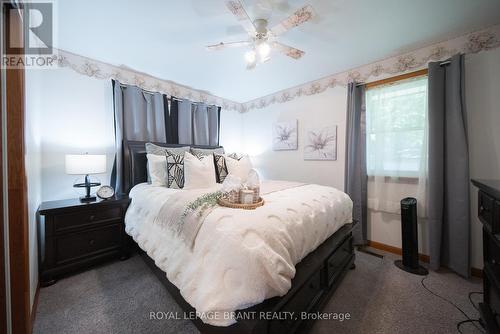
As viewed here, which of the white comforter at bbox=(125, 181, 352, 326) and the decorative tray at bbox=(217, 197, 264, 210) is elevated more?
the decorative tray at bbox=(217, 197, 264, 210)

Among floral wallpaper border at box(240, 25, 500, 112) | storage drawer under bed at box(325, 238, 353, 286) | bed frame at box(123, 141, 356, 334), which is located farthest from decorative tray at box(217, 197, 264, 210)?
floral wallpaper border at box(240, 25, 500, 112)

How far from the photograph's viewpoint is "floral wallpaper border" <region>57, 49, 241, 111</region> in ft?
7.31

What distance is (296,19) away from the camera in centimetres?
146

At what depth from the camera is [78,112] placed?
2.28 meters

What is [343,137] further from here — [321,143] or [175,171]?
[175,171]

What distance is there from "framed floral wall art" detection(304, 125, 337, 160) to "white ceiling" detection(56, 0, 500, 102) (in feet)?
2.90

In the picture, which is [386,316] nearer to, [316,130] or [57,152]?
[316,130]

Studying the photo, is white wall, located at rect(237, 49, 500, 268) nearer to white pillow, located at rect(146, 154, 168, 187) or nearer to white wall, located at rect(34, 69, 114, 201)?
white pillow, located at rect(146, 154, 168, 187)

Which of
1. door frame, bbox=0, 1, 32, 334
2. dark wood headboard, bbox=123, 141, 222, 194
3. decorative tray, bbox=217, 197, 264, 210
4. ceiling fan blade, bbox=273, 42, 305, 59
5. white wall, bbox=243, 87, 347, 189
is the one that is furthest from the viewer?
white wall, bbox=243, 87, 347, 189

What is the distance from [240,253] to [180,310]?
3.30ft

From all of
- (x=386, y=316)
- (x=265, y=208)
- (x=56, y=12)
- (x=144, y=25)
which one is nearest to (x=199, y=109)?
(x=144, y=25)

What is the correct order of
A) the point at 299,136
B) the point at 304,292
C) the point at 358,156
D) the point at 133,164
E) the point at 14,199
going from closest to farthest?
1. the point at 14,199
2. the point at 304,292
3. the point at 133,164
4. the point at 358,156
5. the point at 299,136

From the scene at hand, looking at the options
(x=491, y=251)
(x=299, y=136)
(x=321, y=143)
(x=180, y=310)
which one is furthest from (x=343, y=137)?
(x=180, y=310)

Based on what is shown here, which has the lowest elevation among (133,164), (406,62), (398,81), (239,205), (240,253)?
(240,253)
